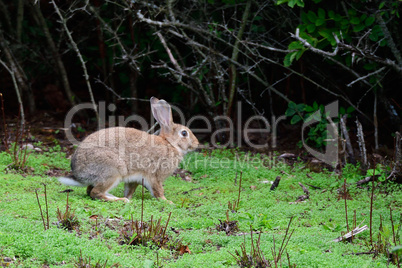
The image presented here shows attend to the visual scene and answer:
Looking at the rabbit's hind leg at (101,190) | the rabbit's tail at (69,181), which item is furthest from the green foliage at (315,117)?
the rabbit's tail at (69,181)

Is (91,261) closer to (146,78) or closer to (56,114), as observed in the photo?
(56,114)

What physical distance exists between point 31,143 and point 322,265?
21.4 ft

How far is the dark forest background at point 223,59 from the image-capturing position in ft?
27.9

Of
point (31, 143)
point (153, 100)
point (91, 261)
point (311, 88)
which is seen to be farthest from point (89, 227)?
point (311, 88)

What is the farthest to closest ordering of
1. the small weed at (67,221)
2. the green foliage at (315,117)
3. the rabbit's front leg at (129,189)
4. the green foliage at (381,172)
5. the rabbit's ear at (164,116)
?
1. the green foliage at (315,117)
2. the rabbit's ear at (164,116)
3. the rabbit's front leg at (129,189)
4. the green foliage at (381,172)
5. the small weed at (67,221)

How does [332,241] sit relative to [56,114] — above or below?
below

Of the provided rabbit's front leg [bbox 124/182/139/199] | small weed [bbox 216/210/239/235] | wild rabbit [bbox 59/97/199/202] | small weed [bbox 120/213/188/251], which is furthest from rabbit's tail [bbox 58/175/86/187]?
small weed [bbox 216/210/239/235]

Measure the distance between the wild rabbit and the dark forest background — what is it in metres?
1.64

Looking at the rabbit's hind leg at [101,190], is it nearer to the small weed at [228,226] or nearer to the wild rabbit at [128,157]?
the wild rabbit at [128,157]

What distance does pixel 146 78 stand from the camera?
12289 millimetres

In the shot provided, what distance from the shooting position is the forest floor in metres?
4.22

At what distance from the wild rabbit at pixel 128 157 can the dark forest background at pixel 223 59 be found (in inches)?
64.7

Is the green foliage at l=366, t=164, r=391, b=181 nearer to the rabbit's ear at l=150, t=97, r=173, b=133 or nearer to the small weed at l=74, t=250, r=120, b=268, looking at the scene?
the rabbit's ear at l=150, t=97, r=173, b=133

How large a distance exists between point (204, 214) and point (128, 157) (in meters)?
1.48
